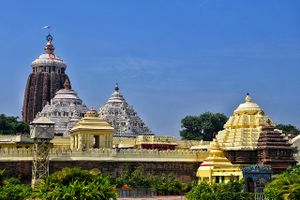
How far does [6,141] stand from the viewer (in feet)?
181

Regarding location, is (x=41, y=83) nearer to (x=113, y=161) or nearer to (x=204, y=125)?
(x=204, y=125)

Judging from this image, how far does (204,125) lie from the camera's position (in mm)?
90250

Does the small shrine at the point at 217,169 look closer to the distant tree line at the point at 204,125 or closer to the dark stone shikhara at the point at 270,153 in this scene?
the dark stone shikhara at the point at 270,153

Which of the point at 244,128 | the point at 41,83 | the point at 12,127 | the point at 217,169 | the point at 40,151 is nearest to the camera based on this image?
the point at 40,151

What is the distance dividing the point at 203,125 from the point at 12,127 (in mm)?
27003

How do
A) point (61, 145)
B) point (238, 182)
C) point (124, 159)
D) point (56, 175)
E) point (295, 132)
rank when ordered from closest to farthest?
point (56, 175) → point (238, 182) → point (124, 159) → point (61, 145) → point (295, 132)

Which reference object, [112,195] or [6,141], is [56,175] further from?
[6,141]

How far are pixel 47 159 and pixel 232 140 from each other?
1560 centimetres

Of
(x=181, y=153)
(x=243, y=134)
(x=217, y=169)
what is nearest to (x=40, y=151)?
(x=181, y=153)

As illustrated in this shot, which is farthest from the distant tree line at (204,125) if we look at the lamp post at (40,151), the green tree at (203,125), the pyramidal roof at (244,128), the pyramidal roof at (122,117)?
the lamp post at (40,151)

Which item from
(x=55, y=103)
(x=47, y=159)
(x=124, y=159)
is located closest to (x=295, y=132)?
(x=55, y=103)

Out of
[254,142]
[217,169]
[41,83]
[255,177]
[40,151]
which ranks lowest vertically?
[255,177]

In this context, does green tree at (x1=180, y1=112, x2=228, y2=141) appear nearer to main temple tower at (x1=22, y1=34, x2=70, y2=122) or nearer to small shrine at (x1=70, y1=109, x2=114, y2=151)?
main temple tower at (x1=22, y1=34, x2=70, y2=122)

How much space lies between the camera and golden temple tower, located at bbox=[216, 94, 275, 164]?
171ft
